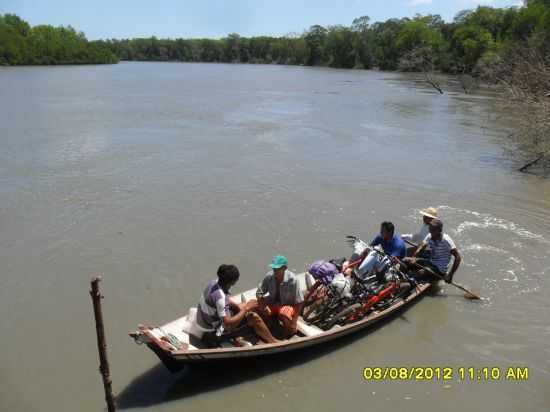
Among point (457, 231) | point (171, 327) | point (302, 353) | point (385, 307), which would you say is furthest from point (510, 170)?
point (171, 327)

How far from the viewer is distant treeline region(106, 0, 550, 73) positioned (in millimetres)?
59719

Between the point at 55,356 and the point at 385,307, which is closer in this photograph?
the point at 55,356

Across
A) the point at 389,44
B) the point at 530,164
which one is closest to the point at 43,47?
the point at 389,44

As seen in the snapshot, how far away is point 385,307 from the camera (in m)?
7.62

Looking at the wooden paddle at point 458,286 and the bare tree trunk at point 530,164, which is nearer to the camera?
the wooden paddle at point 458,286

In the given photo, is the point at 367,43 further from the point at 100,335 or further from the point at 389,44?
the point at 100,335

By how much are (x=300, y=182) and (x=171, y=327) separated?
32.0 feet

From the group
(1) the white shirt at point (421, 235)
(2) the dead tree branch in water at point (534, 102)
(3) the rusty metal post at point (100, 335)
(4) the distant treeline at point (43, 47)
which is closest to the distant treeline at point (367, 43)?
(4) the distant treeline at point (43, 47)

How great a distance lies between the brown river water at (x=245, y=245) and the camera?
21.0 feet

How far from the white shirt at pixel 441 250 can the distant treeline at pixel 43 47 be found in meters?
87.7

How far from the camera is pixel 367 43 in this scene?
96500 mm

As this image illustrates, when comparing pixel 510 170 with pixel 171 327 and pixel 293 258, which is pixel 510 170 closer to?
pixel 293 258

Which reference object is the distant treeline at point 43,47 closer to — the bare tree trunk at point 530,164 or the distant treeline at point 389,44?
the distant treeline at point 389,44
